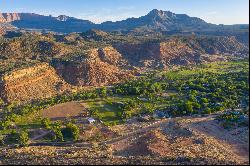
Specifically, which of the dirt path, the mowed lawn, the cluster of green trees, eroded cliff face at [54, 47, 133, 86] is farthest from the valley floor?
eroded cliff face at [54, 47, 133, 86]

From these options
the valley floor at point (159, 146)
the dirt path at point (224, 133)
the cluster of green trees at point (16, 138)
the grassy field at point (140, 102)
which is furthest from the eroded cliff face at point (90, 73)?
the dirt path at point (224, 133)

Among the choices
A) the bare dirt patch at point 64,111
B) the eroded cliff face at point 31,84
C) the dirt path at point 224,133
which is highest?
the eroded cliff face at point 31,84

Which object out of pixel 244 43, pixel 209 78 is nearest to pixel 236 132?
pixel 209 78

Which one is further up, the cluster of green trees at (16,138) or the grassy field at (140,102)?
the grassy field at (140,102)

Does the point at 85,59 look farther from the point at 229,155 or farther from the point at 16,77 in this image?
the point at 229,155

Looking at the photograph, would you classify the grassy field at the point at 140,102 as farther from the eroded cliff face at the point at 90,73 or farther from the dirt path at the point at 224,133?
the eroded cliff face at the point at 90,73

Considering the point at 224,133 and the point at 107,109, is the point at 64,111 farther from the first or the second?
the point at 224,133
